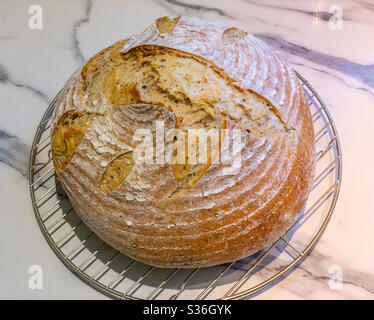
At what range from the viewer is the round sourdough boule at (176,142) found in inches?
45.2

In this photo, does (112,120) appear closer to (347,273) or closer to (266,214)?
(266,214)

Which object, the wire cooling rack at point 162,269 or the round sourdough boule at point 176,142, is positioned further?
the wire cooling rack at point 162,269

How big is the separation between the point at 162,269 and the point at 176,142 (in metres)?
0.48

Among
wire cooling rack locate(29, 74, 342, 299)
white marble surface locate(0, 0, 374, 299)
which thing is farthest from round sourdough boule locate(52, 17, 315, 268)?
white marble surface locate(0, 0, 374, 299)

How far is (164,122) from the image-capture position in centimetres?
115

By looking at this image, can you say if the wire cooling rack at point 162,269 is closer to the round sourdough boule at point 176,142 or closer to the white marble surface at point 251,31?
the white marble surface at point 251,31

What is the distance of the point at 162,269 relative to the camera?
141 cm

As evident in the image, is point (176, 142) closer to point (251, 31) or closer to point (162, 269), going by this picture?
point (162, 269)

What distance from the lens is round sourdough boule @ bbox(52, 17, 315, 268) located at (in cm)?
115

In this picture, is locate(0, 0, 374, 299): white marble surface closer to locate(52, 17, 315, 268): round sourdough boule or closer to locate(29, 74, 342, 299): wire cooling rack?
locate(29, 74, 342, 299): wire cooling rack

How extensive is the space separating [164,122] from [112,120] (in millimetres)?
144

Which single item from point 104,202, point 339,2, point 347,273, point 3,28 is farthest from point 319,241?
point 3,28

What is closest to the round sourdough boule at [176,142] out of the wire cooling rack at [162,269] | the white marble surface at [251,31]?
the wire cooling rack at [162,269]

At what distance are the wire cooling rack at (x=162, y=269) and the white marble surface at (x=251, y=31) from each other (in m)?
0.04
